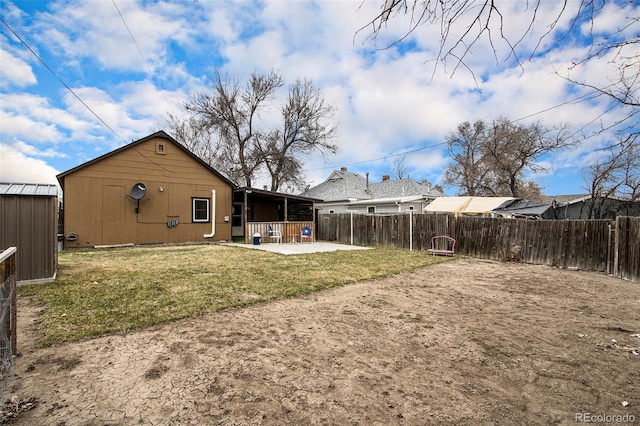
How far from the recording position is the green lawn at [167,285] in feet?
13.0

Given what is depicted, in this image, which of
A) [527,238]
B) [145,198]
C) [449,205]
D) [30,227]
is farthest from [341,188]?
[30,227]

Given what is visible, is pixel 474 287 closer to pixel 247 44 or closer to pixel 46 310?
pixel 46 310

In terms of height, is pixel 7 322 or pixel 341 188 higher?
pixel 341 188

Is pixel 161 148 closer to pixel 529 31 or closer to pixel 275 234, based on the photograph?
pixel 275 234

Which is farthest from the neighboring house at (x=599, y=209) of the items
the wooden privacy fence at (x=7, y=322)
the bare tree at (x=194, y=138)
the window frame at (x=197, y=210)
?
the bare tree at (x=194, y=138)

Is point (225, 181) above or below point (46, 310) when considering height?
above

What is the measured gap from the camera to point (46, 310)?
4262mm

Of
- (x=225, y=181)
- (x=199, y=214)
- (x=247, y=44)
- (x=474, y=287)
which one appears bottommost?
(x=474, y=287)

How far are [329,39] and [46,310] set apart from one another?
5347mm

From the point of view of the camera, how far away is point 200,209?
47.3 feet

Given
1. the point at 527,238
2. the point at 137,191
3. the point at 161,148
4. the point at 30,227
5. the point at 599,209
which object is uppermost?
the point at 161,148

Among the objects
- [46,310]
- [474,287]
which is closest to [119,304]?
[46,310]

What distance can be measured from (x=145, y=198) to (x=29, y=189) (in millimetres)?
7275

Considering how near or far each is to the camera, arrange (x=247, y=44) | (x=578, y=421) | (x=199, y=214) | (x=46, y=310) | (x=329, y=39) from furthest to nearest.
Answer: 1. (x=199, y=214)
2. (x=247, y=44)
3. (x=46, y=310)
4. (x=329, y=39)
5. (x=578, y=421)
